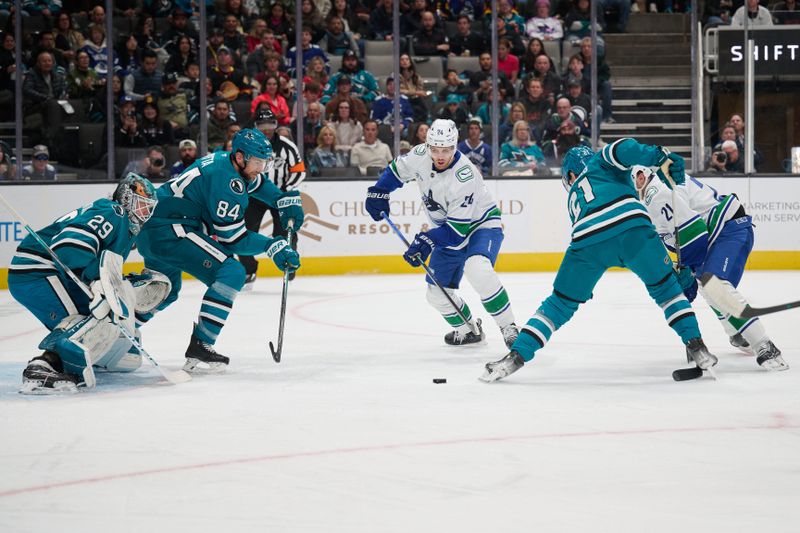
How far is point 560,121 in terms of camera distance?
9.69 metres

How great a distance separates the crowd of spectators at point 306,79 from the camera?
9266 mm

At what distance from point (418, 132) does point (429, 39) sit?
1.17 meters

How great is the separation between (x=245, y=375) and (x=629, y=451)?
1.99 m

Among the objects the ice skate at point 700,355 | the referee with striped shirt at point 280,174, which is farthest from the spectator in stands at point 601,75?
the ice skate at point 700,355

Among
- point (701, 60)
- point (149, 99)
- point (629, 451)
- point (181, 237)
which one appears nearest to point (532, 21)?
point (701, 60)

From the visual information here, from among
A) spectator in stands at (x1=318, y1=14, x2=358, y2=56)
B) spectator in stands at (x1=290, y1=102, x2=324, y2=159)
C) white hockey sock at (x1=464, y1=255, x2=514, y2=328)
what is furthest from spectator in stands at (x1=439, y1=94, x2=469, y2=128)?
white hockey sock at (x1=464, y1=255, x2=514, y2=328)

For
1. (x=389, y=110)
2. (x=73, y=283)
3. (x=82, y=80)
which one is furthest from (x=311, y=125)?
(x=73, y=283)

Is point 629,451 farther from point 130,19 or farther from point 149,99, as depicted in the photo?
point 130,19

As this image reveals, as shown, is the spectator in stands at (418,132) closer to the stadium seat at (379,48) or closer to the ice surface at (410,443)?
the stadium seat at (379,48)

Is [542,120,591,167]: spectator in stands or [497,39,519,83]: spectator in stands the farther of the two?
[497,39,519,83]: spectator in stands

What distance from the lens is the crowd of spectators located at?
30.4 feet

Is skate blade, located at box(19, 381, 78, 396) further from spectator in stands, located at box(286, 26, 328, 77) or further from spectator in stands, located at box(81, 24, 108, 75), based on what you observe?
spectator in stands, located at box(286, 26, 328, 77)

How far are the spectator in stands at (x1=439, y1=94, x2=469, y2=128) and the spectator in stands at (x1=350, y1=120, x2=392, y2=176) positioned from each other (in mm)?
630

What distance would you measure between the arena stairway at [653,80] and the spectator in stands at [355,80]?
2.04m
